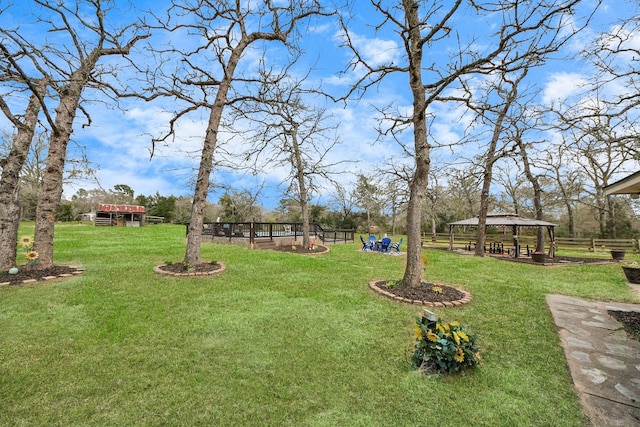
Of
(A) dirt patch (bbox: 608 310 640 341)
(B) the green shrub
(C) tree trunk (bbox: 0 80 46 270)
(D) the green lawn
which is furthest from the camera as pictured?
(C) tree trunk (bbox: 0 80 46 270)

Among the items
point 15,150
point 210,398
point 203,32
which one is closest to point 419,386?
point 210,398

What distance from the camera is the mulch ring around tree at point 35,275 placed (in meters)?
5.06

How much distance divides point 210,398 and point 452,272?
278 inches

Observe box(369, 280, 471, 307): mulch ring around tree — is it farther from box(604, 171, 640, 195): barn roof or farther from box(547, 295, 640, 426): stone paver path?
box(604, 171, 640, 195): barn roof

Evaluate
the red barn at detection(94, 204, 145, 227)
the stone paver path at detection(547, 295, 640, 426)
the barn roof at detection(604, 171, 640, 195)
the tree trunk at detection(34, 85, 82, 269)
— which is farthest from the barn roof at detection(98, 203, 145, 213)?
the barn roof at detection(604, 171, 640, 195)

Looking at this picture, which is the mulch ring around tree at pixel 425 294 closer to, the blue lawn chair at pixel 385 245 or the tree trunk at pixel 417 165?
the tree trunk at pixel 417 165

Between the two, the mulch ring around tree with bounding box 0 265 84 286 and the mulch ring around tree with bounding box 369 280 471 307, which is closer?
the mulch ring around tree with bounding box 369 280 471 307

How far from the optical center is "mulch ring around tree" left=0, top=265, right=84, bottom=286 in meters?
5.06

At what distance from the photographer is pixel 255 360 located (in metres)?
2.67

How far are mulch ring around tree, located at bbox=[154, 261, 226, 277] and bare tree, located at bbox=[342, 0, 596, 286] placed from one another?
14.1 ft

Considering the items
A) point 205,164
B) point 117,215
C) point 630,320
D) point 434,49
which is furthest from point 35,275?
point 117,215

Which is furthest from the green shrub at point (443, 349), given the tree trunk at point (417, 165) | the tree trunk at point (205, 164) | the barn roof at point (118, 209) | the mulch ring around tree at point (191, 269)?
the barn roof at point (118, 209)

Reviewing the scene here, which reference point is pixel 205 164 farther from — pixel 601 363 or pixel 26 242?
pixel 601 363

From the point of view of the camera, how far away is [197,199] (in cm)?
681
